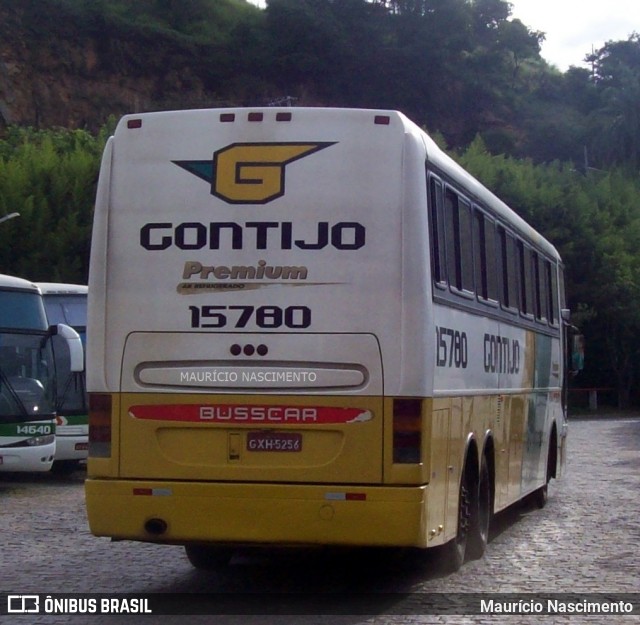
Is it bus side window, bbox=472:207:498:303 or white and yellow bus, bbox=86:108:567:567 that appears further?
bus side window, bbox=472:207:498:303

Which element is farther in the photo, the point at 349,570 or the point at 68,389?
the point at 68,389

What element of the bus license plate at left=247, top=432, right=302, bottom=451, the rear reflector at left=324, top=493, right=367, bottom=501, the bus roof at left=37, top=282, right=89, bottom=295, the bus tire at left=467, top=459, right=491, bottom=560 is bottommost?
the bus tire at left=467, top=459, right=491, bottom=560

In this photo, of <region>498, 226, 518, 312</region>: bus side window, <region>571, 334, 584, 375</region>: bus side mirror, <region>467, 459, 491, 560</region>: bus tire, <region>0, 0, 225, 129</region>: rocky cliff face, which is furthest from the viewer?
<region>0, 0, 225, 129</region>: rocky cliff face

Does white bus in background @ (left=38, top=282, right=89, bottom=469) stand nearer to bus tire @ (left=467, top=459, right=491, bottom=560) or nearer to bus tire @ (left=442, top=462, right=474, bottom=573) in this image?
bus tire @ (left=467, top=459, right=491, bottom=560)

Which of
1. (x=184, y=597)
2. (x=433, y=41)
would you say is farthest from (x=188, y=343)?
(x=433, y=41)

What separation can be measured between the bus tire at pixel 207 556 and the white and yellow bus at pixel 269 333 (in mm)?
1596

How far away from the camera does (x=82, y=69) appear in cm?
9131

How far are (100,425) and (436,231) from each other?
2.66m

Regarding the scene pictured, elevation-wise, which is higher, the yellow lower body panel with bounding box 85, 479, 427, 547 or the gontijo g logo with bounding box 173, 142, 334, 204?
the gontijo g logo with bounding box 173, 142, 334, 204

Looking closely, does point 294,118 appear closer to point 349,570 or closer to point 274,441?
point 274,441

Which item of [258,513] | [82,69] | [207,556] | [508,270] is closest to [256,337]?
[258,513]

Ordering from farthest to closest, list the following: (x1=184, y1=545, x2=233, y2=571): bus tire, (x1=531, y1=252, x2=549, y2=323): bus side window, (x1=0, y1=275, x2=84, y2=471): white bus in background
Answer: (x1=0, y1=275, x2=84, y2=471): white bus in background → (x1=531, y1=252, x2=549, y2=323): bus side window → (x1=184, y1=545, x2=233, y2=571): bus tire

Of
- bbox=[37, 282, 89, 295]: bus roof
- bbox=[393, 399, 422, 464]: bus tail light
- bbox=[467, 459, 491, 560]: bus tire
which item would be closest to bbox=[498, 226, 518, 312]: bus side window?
bbox=[467, 459, 491, 560]: bus tire

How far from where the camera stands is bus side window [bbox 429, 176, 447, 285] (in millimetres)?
9188
